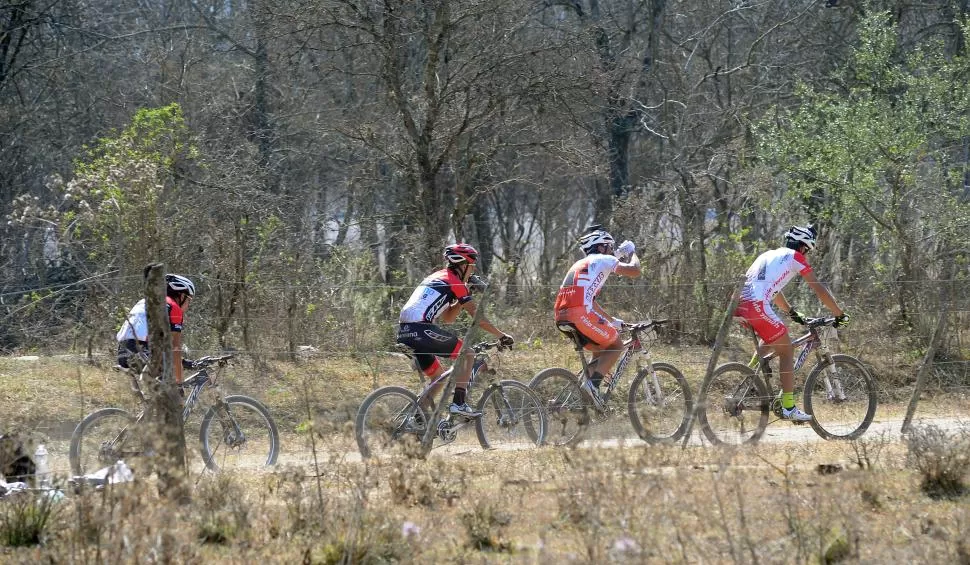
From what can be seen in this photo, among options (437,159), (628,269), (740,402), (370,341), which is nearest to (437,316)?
(628,269)

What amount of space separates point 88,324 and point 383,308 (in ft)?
12.9

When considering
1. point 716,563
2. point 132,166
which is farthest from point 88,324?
point 716,563

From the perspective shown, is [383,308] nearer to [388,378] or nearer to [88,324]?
[388,378]

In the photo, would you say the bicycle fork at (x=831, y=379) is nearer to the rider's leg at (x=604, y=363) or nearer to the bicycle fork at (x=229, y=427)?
the rider's leg at (x=604, y=363)

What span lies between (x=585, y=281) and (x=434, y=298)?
4.55 feet

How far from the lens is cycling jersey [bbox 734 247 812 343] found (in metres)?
10.7

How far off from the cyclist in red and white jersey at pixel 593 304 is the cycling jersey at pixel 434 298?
98 centimetres

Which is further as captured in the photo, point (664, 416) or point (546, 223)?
point (546, 223)

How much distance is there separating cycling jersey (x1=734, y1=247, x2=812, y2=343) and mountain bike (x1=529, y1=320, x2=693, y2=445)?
77cm

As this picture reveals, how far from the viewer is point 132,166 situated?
559 inches

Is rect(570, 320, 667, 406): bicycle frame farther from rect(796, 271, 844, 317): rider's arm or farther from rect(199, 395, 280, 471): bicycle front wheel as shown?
rect(199, 395, 280, 471): bicycle front wheel

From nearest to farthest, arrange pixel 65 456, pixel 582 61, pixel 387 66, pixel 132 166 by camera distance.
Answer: pixel 65 456 → pixel 132 166 → pixel 387 66 → pixel 582 61

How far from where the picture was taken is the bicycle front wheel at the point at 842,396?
11047 millimetres

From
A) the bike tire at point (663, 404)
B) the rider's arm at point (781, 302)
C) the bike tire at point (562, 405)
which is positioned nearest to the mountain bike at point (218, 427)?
the bike tire at point (562, 405)
